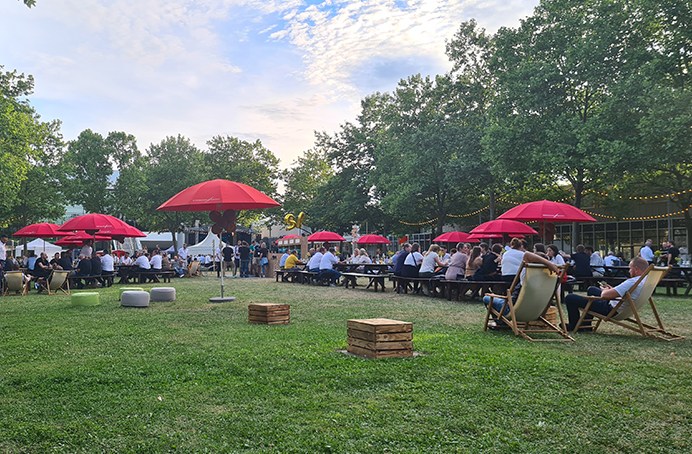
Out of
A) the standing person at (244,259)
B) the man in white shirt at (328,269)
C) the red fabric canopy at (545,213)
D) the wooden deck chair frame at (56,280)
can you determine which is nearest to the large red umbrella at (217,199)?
the wooden deck chair frame at (56,280)

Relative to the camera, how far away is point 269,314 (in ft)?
29.5

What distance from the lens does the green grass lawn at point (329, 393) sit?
12.2 feet

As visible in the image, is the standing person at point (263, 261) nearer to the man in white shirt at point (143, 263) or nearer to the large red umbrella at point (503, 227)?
the man in white shirt at point (143, 263)

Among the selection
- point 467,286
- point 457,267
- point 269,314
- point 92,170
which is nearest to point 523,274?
point 269,314

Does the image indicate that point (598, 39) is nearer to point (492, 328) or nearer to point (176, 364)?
point (492, 328)

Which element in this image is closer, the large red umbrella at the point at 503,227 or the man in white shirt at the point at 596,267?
the man in white shirt at the point at 596,267

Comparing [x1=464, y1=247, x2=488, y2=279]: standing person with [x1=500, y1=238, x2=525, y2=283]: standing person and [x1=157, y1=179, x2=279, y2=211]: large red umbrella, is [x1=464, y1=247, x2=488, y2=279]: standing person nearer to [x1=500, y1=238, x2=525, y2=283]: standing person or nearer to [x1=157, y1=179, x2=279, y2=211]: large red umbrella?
[x1=500, y1=238, x2=525, y2=283]: standing person

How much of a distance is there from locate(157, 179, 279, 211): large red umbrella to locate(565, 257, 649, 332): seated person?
633cm

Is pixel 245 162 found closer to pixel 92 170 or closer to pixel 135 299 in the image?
pixel 92 170

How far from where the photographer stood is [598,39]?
24188 millimetres

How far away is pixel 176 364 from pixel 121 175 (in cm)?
4832

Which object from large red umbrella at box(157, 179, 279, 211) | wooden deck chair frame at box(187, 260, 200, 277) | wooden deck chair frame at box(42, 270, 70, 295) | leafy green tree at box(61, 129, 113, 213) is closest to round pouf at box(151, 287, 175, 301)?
large red umbrella at box(157, 179, 279, 211)

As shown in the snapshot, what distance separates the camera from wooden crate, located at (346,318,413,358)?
19.7 feet

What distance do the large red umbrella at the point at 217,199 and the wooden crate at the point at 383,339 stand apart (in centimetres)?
634
